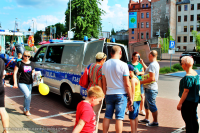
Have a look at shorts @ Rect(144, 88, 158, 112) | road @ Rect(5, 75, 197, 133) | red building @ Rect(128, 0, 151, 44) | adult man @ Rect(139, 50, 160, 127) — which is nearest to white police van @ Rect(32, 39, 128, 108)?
road @ Rect(5, 75, 197, 133)

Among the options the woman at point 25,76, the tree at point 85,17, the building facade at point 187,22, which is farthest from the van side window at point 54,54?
the building facade at point 187,22

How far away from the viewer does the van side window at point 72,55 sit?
5.56 meters

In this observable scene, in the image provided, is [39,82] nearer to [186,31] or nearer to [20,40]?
[20,40]

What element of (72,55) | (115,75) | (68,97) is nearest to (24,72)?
(72,55)

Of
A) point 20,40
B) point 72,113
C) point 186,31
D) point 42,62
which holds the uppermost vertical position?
point 186,31

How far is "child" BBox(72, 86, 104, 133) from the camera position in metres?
2.44

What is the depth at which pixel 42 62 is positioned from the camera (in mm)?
7062

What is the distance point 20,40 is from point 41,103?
9.10 metres

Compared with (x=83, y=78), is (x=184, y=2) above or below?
above

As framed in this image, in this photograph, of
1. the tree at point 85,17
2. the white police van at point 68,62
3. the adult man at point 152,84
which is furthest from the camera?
the tree at point 85,17

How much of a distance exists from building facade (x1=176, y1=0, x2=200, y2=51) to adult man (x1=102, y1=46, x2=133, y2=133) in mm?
63976

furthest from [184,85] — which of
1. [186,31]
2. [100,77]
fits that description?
[186,31]

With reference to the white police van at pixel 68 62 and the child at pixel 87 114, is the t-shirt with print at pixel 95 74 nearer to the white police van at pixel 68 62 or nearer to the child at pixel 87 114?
the white police van at pixel 68 62

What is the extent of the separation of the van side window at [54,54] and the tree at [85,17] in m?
26.9
